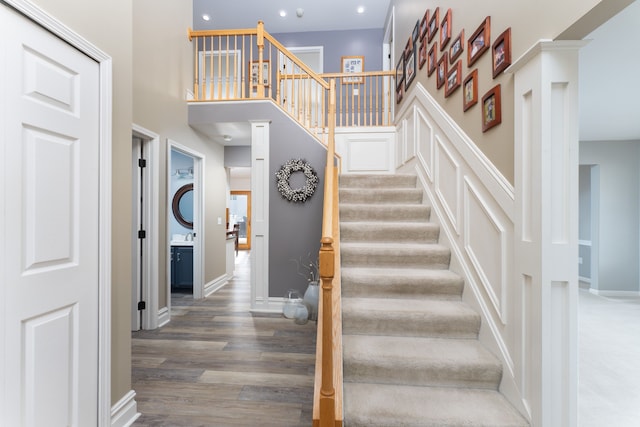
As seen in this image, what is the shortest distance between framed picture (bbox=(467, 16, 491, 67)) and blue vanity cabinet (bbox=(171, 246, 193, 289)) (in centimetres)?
455

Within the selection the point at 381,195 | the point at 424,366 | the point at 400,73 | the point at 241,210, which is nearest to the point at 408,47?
the point at 400,73

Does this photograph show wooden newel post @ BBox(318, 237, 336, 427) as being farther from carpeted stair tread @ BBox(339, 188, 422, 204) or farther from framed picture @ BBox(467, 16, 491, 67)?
carpeted stair tread @ BBox(339, 188, 422, 204)

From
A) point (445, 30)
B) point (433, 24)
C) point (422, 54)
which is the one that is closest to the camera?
point (445, 30)

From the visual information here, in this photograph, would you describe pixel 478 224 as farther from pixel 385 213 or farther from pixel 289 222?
pixel 289 222

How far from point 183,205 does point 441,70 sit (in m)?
5.03

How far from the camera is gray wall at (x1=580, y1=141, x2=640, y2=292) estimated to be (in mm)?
5035

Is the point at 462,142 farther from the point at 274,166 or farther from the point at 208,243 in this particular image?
the point at 208,243

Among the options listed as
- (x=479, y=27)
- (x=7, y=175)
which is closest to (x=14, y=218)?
(x=7, y=175)

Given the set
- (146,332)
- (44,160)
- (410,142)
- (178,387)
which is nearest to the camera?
(44,160)

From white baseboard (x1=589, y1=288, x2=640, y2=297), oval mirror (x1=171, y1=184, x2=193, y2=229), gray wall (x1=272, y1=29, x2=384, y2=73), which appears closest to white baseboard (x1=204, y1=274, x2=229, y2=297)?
oval mirror (x1=171, y1=184, x2=193, y2=229)

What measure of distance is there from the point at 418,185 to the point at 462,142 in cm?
118

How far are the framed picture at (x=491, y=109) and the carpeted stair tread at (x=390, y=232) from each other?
106 centimetres

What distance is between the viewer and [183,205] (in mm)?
5855

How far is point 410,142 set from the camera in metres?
3.88
